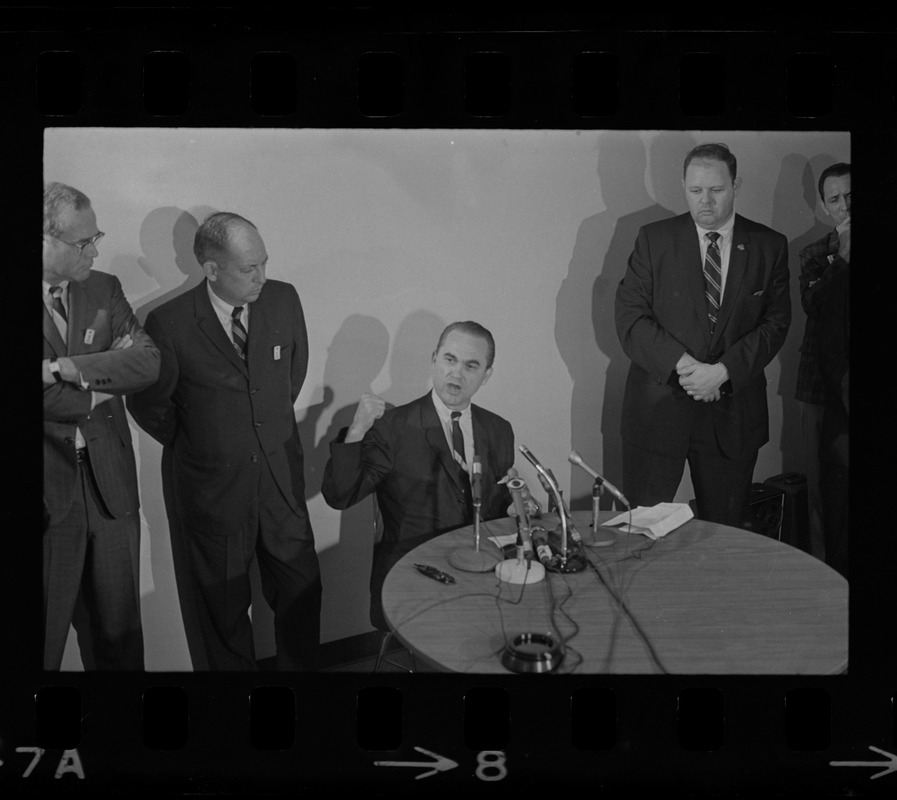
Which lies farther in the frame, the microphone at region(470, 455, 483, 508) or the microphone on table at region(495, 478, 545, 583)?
the microphone at region(470, 455, 483, 508)

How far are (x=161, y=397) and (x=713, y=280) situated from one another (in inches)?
61.3

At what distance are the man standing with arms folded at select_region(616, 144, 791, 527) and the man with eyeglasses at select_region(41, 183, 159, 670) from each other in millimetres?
1337

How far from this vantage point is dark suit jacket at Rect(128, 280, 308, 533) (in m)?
2.40

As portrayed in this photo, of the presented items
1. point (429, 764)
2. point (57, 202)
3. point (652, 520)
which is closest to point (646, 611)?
point (652, 520)

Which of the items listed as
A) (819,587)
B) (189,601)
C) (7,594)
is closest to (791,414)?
(819,587)

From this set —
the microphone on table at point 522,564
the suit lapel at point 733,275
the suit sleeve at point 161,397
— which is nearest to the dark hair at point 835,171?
the suit lapel at point 733,275

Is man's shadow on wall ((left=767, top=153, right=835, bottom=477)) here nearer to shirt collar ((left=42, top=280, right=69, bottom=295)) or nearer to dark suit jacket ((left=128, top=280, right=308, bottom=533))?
dark suit jacket ((left=128, top=280, right=308, bottom=533))

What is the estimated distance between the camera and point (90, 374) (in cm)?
238

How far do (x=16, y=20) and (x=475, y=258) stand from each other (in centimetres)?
137

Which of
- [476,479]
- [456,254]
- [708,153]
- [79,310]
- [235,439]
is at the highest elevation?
[708,153]

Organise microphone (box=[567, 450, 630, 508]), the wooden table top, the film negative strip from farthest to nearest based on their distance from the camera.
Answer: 1. microphone (box=[567, 450, 630, 508])
2. the film negative strip
3. the wooden table top

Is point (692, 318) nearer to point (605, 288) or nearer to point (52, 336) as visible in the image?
point (605, 288)

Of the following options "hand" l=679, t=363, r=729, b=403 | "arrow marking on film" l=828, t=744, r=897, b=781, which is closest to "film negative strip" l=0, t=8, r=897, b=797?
"arrow marking on film" l=828, t=744, r=897, b=781

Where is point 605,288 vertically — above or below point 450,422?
above
